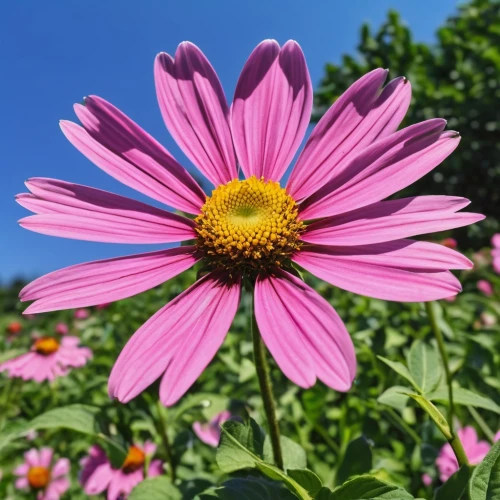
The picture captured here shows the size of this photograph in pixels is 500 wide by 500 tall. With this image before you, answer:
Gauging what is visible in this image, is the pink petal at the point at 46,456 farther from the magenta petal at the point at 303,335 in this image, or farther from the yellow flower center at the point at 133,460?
the magenta petal at the point at 303,335

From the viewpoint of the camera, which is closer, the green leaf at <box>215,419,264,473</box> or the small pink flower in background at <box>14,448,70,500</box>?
the green leaf at <box>215,419,264,473</box>

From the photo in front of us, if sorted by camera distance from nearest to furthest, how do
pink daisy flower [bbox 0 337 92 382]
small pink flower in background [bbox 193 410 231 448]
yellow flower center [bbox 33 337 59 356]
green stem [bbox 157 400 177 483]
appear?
green stem [bbox 157 400 177 483]
small pink flower in background [bbox 193 410 231 448]
pink daisy flower [bbox 0 337 92 382]
yellow flower center [bbox 33 337 59 356]

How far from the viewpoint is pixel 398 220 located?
0.62 metres

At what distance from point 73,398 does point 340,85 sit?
8.75ft

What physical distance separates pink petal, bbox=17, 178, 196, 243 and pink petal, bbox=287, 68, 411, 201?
20 cm

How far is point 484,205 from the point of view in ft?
12.6

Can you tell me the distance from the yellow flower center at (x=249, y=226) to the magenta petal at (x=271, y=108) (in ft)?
0.13

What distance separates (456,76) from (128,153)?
330 centimetres

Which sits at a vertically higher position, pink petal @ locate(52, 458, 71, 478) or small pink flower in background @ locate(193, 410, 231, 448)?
small pink flower in background @ locate(193, 410, 231, 448)

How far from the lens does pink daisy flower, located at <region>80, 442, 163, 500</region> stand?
47.3 inches

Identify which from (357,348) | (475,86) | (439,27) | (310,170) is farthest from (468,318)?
(439,27)

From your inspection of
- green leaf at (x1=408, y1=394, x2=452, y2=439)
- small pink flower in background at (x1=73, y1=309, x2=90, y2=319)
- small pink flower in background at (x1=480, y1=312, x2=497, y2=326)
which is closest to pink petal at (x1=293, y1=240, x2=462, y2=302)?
green leaf at (x1=408, y1=394, x2=452, y2=439)

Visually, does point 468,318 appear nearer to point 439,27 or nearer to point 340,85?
point 340,85

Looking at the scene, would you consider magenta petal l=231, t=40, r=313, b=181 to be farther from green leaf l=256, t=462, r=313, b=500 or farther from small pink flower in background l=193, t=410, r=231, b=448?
small pink flower in background l=193, t=410, r=231, b=448
